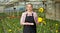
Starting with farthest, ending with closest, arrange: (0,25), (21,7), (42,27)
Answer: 1. (21,7)
2. (0,25)
3. (42,27)

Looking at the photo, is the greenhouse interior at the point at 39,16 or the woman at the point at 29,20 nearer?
the woman at the point at 29,20

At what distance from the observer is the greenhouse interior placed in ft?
38.0

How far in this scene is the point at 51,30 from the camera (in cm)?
1157

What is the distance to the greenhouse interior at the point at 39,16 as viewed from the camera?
11.6 metres

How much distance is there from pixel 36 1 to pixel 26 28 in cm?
1622

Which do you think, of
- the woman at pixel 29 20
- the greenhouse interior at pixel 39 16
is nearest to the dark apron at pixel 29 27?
the woman at pixel 29 20

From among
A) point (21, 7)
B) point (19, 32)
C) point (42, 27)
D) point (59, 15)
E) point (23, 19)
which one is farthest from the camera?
point (21, 7)

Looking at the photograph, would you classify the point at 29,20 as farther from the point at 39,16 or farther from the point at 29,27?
the point at 39,16

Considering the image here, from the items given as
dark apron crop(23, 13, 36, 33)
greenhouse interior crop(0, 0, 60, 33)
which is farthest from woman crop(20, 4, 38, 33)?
greenhouse interior crop(0, 0, 60, 33)

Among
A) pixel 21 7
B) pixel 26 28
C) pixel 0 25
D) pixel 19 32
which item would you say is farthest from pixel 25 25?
pixel 21 7

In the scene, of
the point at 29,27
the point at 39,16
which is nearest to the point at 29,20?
the point at 29,27

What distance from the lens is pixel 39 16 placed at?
16.5 m

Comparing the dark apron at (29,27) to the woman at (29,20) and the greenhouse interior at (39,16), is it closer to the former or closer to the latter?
the woman at (29,20)

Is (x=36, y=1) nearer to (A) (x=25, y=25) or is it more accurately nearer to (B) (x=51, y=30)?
(B) (x=51, y=30)
